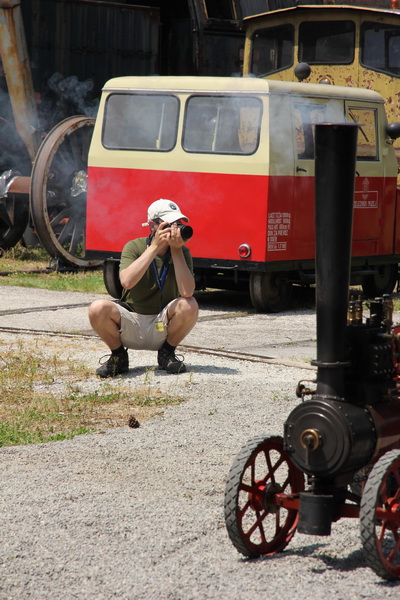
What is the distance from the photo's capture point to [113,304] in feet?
23.1

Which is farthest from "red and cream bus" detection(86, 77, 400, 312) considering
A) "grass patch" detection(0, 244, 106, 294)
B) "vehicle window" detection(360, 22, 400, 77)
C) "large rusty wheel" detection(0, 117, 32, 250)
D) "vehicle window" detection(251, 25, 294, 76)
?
"large rusty wheel" detection(0, 117, 32, 250)

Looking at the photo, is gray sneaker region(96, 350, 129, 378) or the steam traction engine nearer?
the steam traction engine

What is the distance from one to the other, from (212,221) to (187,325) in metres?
3.26

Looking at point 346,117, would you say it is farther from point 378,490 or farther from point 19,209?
point 378,490

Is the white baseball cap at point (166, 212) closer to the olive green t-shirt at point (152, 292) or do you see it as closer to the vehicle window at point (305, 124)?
the olive green t-shirt at point (152, 292)

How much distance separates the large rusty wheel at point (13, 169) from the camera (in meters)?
13.6

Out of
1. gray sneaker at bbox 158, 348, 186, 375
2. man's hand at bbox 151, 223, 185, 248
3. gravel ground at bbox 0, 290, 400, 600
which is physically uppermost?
man's hand at bbox 151, 223, 185, 248

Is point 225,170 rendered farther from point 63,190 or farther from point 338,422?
point 338,422

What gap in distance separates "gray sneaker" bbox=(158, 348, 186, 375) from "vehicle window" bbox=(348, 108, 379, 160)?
15.4 ft

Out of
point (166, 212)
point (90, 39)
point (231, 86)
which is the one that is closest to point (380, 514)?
point (166, 212)

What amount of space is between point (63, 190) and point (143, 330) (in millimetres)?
6582

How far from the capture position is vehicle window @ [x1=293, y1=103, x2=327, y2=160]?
1031 centimetres

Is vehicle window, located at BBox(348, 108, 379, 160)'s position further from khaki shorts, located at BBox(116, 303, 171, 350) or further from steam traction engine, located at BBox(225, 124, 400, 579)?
steam traction engine, located at BBox(225, 124, 400, 579)

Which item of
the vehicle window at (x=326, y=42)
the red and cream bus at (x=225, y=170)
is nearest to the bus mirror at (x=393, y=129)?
the red and cream bus at (x=225, y=170)
